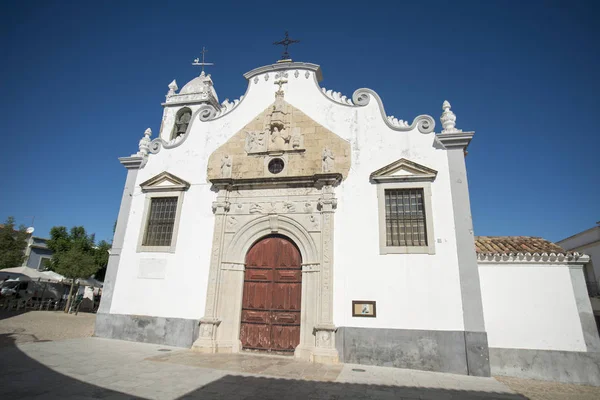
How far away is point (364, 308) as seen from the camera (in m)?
7.74

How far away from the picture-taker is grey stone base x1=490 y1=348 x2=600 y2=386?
22.1 ft

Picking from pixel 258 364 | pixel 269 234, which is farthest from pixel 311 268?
pixel 258 364

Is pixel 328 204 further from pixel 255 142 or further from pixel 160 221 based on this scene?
pixel 160 221

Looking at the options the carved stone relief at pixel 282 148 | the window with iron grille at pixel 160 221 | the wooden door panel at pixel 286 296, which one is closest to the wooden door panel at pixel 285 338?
the wooden door panel at pixel 286 296

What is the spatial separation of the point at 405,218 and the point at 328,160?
2.57 metres

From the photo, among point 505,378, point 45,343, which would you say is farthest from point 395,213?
point 45,343

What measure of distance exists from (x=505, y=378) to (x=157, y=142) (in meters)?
11.5

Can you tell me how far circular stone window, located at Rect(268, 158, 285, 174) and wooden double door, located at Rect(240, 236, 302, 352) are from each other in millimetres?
1967

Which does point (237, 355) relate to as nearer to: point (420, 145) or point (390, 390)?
point (390, 390)

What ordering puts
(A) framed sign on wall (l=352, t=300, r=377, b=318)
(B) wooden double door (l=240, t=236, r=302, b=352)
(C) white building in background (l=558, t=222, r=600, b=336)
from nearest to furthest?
1. (A) framed sign on wall (l=352, t=300, r=377, b=318)
2. (B) wooden double door (l=240, t=236, r=302, b=352)
3. (C) white building in background (l=558, t=222, r=600, b=336)

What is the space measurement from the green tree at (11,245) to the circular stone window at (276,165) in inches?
813

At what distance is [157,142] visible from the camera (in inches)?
427

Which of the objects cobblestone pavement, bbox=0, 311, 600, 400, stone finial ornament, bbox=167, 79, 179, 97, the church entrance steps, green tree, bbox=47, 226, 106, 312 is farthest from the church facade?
green tree, bbox=47, 226, 106, 312

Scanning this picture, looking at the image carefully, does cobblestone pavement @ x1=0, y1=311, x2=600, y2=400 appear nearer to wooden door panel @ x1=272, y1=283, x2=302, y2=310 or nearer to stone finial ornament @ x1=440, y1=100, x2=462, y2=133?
A: wooden door panel @ x1=272, y1=283, x2=302, y2=310
